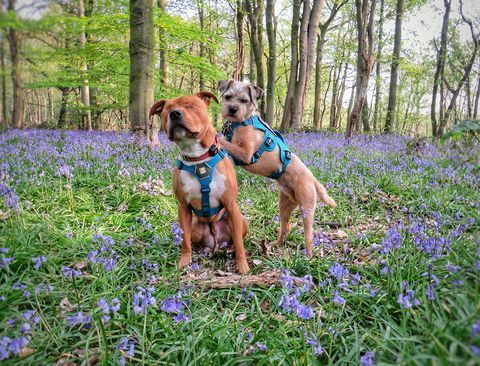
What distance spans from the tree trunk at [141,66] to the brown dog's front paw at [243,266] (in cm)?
567

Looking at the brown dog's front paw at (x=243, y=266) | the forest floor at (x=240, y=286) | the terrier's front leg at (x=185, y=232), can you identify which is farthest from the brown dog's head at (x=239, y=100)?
the brown dog's front paw at (x=243, y=266)

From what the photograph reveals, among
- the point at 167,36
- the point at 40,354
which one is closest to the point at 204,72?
the point at 167,36

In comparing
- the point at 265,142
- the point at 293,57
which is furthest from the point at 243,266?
the point at 293,57

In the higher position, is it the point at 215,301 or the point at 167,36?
the point at 167,36

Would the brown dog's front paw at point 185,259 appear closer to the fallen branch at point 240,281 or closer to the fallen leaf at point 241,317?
the fallen branch at point 240,281

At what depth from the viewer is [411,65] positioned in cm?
2262

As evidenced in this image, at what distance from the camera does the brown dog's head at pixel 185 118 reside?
3.06 m

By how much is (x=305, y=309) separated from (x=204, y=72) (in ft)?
45.5

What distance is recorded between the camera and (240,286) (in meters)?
2.90

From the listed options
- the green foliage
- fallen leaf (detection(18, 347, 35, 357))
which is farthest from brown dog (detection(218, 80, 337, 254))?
fallen leaf (detection(18, 347, 35, 357))

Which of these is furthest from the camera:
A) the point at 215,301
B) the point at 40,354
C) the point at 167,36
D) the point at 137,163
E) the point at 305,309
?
the point at 167,36

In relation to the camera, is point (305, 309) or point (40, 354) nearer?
point (305, 309)

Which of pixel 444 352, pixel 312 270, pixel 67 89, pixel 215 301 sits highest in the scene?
pixel 67 89

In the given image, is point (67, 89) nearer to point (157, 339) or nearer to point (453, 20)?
point (157, 339)
